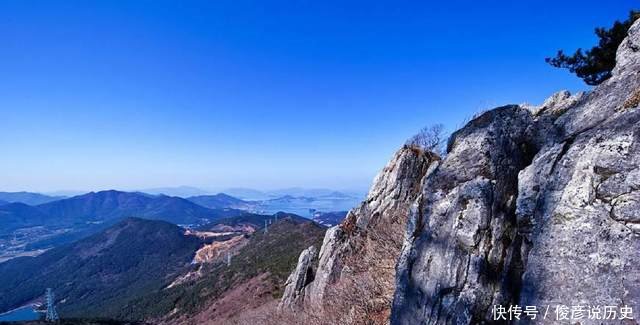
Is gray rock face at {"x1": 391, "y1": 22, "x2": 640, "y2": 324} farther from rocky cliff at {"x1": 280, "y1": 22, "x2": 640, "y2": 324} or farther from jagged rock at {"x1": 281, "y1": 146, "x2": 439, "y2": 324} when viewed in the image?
jagged rock at {"x1": 281, "y1": 146, "x2": 439, "y2": 324}

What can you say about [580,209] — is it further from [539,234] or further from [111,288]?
[111,288]

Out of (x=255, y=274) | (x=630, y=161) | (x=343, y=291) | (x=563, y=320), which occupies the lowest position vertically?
(x=255, y=274)

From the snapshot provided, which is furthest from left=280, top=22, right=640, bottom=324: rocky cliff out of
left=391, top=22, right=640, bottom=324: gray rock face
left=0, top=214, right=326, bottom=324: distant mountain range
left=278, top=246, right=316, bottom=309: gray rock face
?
left=0, top=214, right=326, bottom=324: distant mountain range

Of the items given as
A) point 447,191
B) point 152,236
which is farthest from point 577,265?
point 152,236

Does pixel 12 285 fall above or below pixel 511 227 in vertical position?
below

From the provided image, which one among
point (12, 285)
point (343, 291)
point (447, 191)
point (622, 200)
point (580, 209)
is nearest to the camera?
point (622, 200)

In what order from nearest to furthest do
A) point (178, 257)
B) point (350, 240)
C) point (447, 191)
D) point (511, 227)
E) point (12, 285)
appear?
point (511, 227)
point (447, 191)
point (350, 240)
point (178, 257)
point (12, 285)

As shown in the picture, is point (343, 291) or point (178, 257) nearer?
point (343, 291)

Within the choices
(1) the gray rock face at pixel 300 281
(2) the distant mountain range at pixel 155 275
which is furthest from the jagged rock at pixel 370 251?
(2) the distant mountain range at pixel 155 275
